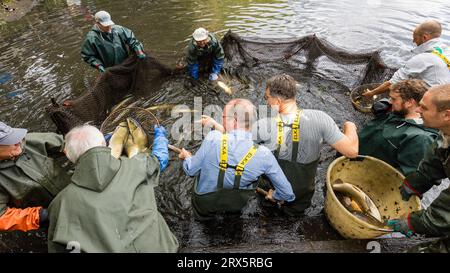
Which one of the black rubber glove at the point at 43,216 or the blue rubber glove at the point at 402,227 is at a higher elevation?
the black rubber glove at the point at 43,216

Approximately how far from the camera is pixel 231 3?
13.5 meters

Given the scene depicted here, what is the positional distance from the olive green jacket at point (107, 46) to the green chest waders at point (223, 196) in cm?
439

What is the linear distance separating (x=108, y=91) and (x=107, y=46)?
1152 millimetres

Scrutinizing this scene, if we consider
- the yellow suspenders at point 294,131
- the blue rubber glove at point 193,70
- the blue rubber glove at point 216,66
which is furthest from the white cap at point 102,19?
the yellow suspenders at point 294,131

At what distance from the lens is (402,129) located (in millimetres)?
3141

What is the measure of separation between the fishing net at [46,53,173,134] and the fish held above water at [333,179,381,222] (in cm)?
404

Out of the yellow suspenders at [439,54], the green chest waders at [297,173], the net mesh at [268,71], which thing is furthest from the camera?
the net mesh at [268,71]

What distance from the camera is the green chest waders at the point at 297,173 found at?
2.89 meters

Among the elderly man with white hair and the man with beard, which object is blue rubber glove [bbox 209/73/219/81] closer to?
the man with beard

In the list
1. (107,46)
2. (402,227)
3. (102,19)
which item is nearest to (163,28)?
(107,46)

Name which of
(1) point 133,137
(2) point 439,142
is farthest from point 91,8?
(2) point 439,142

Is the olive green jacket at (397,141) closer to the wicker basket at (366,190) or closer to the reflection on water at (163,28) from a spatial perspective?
the wicker basket at (366,190)

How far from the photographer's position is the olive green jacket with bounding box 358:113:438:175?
9.77 feet

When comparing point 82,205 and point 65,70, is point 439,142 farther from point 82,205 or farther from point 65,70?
point 65,70
